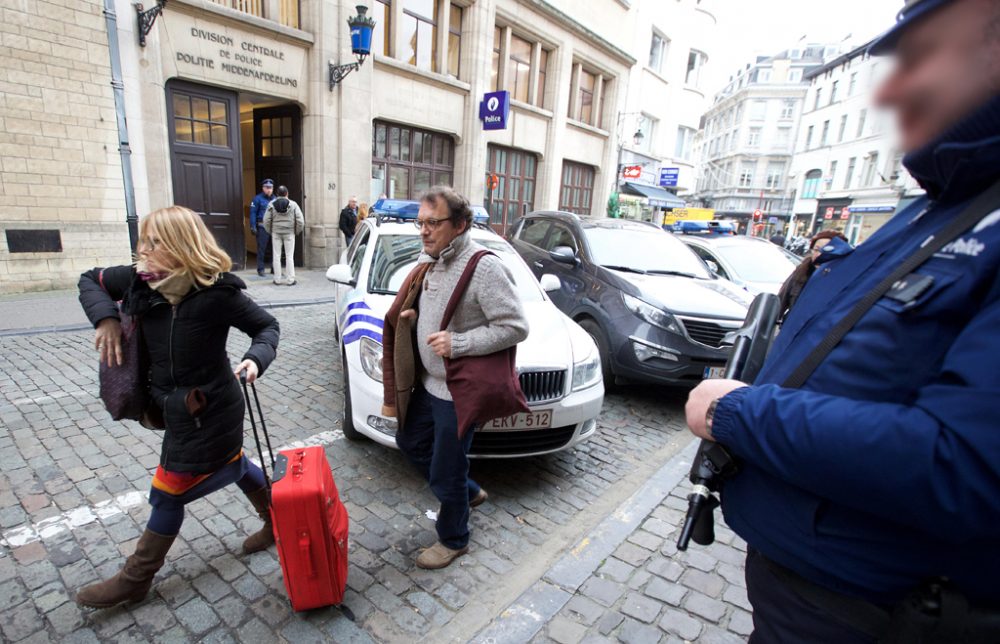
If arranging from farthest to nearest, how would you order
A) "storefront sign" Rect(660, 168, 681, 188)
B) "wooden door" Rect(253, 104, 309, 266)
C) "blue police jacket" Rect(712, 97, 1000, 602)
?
"storefront sign" Rect(660, 168, 681, 188) → "wooden door" Rect(253, 104, 309, 266) → "blue police jacket" Rect(712, 97, 1000, 602)

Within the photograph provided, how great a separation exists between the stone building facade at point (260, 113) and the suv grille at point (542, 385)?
946 cm

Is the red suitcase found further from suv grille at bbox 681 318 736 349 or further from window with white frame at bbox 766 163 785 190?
window with white frame at bbox 766 163 785 190

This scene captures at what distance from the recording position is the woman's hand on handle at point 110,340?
6.96 ft

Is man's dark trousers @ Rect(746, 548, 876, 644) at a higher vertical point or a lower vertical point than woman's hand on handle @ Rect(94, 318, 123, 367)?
lower

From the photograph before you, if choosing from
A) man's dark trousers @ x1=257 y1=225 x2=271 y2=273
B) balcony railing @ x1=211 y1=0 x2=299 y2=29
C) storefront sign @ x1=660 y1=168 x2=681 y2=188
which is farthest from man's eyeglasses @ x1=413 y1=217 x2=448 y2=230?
storefront sign @ x1=660 y1=168 x2=681 y2=188

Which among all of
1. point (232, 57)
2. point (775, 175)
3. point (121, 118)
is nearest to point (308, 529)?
point (121, 118)

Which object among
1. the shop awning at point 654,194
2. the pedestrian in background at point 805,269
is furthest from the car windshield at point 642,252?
the shop awning at point 654,194

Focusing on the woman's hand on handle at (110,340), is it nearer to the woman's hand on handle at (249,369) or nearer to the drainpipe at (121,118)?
the woman's hand on handle at (249,369)

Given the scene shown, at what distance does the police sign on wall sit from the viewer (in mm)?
15170

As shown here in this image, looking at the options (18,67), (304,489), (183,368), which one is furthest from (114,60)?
(304,489)

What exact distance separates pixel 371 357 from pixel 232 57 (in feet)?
33.5

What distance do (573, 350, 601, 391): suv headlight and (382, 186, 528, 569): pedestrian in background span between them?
1330 millimetres

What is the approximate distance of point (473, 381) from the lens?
232cm

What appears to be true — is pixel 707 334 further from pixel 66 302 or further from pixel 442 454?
pixel 66 302
